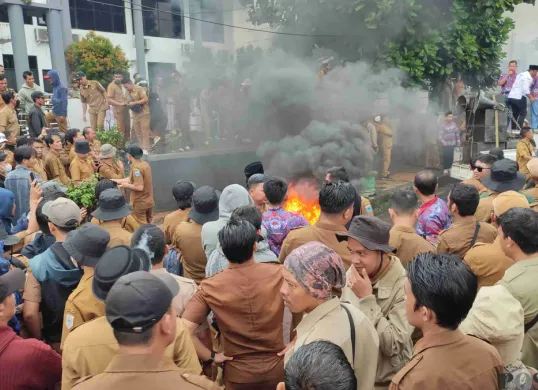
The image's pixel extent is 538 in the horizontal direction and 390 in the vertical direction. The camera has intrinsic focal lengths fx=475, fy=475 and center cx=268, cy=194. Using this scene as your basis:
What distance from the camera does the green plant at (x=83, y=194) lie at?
5.98 meters

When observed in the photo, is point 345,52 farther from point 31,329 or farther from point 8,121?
point 31,329

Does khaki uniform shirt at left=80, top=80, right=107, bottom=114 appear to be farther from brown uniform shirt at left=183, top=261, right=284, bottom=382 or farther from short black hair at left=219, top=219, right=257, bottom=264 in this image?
brown uniform shirt at left=183, top=261, right=284, bottom=382

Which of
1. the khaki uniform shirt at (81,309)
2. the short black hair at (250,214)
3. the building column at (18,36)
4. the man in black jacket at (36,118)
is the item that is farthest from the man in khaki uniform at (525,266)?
the building column at (18,36)

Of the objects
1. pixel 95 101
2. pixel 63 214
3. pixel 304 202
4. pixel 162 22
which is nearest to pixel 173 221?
pixel 63 214

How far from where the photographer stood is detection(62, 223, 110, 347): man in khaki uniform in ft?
8.64

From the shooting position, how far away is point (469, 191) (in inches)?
149

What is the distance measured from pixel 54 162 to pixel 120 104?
4.44 m

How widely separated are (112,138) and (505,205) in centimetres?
911

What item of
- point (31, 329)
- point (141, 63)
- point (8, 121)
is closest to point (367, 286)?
point (31, 329)

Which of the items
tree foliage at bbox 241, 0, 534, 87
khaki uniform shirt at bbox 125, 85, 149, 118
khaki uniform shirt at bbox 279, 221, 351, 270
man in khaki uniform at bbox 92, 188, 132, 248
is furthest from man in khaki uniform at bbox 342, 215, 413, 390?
tree foliage at bbox 241, 0, 534, 87

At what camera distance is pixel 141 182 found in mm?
7230

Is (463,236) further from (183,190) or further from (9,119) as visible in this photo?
(9,119)

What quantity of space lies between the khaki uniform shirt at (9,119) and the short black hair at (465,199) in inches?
314

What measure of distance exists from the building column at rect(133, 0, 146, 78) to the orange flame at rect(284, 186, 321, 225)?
47.6ft
